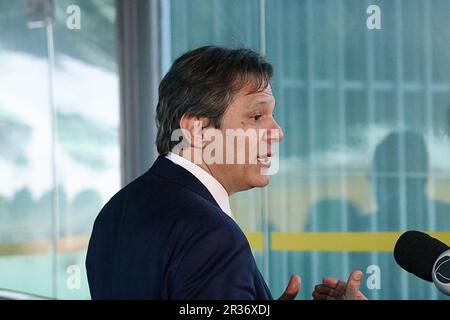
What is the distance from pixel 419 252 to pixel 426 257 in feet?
0.06

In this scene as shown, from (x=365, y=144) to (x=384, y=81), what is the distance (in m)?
0.23

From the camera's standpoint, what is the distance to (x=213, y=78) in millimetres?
1000

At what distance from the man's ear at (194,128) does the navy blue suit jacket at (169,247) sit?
4 cm

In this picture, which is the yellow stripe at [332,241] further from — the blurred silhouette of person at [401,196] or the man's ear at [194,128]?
the man's ear at [194,128]

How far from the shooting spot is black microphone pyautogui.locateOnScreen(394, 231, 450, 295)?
876 millimetres

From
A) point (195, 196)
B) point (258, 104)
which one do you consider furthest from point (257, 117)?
point (195, 196)

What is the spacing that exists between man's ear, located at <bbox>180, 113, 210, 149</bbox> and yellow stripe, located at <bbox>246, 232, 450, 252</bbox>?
2.03 m

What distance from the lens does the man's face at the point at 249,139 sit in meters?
1.02

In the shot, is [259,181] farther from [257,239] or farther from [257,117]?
[257,239]

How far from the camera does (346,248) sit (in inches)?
120

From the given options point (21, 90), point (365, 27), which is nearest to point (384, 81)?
point (365, 27)

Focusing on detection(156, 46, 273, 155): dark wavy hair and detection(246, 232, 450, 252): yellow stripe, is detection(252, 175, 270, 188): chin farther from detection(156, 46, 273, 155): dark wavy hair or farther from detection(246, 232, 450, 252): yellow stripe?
detection(246, 232, 450, 252): yellow stripe

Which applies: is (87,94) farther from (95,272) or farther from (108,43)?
(95,272)

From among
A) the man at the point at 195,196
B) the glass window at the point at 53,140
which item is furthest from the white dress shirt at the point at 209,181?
the glass window at the point at 53,140
